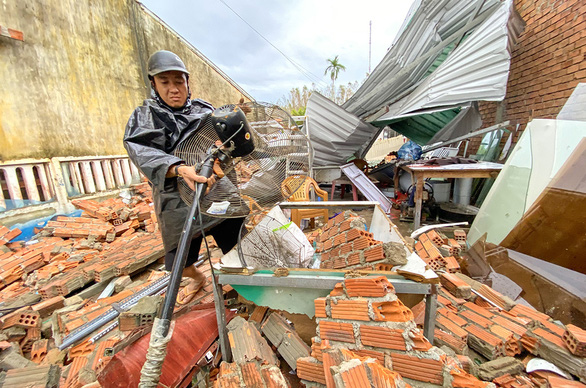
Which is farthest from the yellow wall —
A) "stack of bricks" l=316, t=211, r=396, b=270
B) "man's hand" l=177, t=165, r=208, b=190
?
"stack of bricks" l=316, t=211, r=396, b=270

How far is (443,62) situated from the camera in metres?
3.99

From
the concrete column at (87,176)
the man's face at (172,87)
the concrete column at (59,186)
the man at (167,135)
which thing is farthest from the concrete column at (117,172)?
the man's face at (172,87)

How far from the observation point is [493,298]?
2.12 meters

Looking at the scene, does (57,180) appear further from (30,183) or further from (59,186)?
(30,183)

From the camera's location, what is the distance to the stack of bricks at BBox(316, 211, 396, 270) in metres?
1.48

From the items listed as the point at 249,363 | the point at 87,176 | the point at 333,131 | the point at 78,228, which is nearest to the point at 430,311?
the point at 249,363

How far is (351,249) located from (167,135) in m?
1.55

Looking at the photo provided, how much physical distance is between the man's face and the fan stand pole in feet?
2.83

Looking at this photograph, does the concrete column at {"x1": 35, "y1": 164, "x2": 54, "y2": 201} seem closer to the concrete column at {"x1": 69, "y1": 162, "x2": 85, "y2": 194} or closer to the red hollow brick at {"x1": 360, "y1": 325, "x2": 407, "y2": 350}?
the concrete column at {"x1": 69, "y1": 162, "x2": 85, "y2": 194}

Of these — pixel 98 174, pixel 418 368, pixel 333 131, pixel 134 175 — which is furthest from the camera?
pixel 134 175

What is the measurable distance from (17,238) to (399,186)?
818cm

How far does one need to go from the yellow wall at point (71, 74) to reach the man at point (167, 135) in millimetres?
4561

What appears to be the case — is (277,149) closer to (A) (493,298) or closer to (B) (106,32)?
(A) (493,298)

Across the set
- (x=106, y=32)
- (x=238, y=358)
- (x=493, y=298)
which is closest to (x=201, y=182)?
(x=238, y=358)
